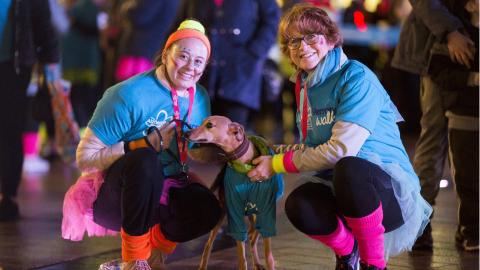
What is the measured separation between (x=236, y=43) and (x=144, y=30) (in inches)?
113

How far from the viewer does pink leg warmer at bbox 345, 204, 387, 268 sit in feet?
14.9

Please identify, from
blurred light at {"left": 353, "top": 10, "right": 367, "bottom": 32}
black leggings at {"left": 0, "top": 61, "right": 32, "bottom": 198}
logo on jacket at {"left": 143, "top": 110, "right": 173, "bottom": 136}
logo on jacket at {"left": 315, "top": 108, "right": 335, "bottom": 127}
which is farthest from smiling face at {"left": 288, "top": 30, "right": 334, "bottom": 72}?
blurred light at {"left": 353, "top": 10, "right": 367, "bottom": 32}

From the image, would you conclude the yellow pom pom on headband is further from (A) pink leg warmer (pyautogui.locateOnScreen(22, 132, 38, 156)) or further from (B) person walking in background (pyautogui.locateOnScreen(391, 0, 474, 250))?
(A) pink leg warmer (pyautogui.locateOnScreen(22, 132, 38, 156))

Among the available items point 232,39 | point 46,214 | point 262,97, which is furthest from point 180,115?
point 262,97

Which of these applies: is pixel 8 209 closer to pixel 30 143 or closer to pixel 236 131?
pixel 236 131

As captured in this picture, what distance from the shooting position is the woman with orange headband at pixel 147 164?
15.5 ft

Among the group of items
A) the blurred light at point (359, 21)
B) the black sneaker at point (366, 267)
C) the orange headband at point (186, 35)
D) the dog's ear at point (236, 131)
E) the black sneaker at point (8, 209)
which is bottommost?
the blurred light at point (359, 21)

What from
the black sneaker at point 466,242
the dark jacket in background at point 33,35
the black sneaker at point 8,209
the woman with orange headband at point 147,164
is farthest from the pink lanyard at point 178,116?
the black sneaker at point 8,209

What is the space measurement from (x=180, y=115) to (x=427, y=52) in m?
1.68

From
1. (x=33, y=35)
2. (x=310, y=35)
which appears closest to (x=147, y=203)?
(x=310, y=35)

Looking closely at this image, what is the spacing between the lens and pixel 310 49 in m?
4.77

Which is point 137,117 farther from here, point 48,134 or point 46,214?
point 48,134

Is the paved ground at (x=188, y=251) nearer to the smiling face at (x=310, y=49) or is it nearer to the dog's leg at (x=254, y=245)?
the dog's leg at (x=254, y=245)

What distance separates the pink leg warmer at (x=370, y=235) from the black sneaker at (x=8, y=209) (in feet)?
11.3
